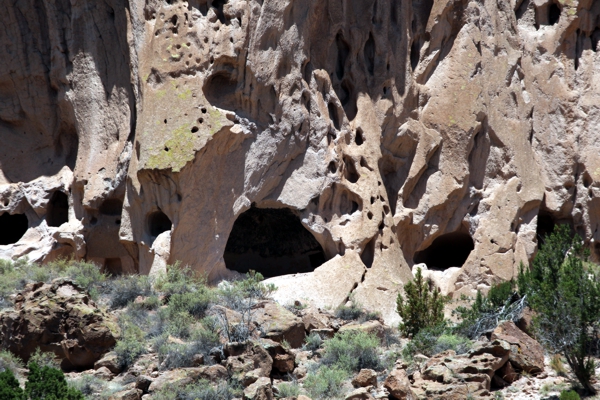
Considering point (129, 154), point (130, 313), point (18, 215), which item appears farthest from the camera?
point (18, 215)

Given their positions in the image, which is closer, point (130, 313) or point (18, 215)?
point (130, 313)

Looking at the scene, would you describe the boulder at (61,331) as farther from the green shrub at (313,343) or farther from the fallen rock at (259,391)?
the green shrub at (313,343)

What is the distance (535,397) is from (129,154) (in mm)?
9941

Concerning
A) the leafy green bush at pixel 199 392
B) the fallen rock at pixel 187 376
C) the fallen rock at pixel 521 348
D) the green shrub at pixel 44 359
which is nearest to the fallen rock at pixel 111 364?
the green shrub at pixel 44 359

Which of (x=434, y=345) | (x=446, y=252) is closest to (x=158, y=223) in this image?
(x=434, y=345)

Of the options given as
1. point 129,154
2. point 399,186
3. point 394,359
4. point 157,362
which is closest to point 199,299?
point 157,362

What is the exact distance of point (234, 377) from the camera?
11344 mm

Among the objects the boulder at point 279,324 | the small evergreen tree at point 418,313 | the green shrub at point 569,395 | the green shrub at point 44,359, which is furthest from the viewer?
the small evergreen tree at point 418,313

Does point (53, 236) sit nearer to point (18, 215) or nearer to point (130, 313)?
point (18, 215)

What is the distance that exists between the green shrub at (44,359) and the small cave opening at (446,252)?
9.81m

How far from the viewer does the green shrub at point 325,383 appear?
1139cm

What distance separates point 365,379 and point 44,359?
4253mm

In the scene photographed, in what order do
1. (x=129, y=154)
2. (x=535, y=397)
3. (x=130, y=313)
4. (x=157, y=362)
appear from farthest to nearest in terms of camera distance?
1. (x=129, y=154)
2. (x=130, y=313)
3. (x=157, y=362)
4. (x=535, y=397)

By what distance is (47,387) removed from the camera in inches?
390
